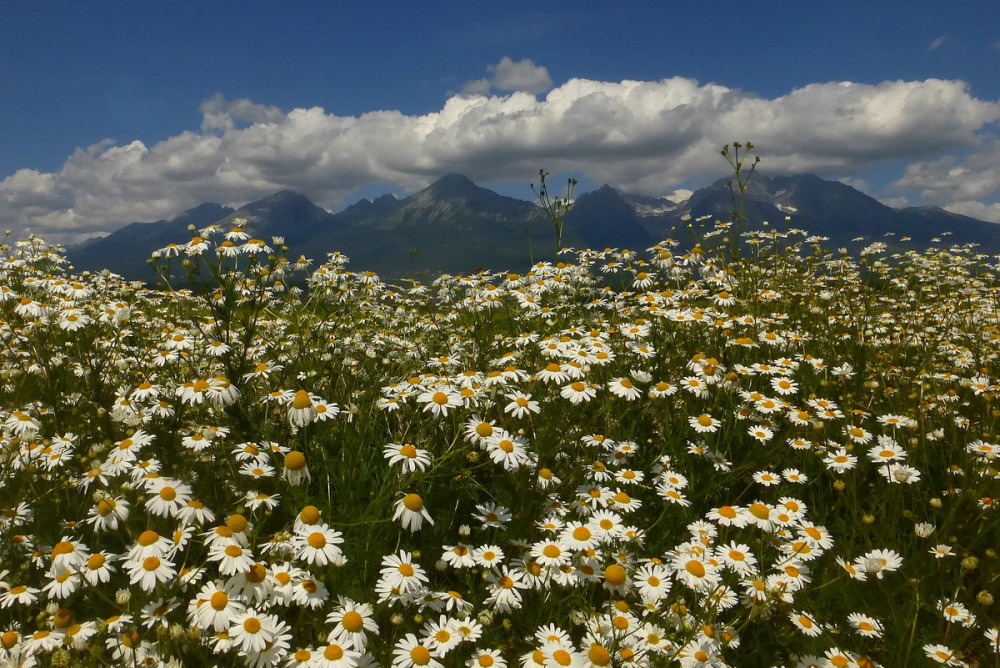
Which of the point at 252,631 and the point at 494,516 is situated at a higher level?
the point at 252,631

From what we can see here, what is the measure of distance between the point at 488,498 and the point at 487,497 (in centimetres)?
1

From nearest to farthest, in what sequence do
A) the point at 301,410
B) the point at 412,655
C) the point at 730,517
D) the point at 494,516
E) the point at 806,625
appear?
the point at 412,655 → the point at 806,625 → the point at 730,517 → the point at 494,516 → the point at 301,410

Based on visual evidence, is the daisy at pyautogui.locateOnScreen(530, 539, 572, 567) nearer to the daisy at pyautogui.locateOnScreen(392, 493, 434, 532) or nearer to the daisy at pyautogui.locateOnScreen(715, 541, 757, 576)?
the daisy at pyautogui.locateOnScreen(392, 493, 434, 532)

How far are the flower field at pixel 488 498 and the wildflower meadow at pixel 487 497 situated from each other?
2 centimetres

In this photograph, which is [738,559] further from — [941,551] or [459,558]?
[459,558]

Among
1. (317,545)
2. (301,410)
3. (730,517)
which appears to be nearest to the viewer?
(317,545)

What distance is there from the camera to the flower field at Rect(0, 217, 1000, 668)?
2.40m

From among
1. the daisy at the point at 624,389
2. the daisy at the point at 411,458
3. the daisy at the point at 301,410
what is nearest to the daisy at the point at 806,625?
the daisy at the point at 624,389

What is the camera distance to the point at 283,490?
3318 mm

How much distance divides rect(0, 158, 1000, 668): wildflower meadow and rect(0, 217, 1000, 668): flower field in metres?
0.02

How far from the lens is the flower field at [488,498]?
2404mm

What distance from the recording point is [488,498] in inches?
150

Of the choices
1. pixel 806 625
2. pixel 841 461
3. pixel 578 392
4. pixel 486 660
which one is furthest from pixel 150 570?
pixel 841 461

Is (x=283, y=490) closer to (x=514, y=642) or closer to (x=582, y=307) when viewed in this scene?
(x=514, y=642)
